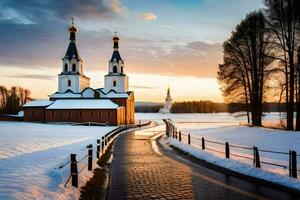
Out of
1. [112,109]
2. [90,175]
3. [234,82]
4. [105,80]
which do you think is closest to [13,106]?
[105,80]

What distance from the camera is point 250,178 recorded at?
1170cm

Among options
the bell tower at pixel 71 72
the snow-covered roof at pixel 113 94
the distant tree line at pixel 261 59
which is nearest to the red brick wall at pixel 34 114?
the bell tower at pixel 71 72

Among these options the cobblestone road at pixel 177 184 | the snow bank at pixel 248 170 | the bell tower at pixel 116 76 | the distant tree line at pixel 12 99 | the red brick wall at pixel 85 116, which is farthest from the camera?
the distant tree line at pixel 12 99

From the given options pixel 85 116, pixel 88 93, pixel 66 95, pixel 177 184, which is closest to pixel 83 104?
pixel 85 116

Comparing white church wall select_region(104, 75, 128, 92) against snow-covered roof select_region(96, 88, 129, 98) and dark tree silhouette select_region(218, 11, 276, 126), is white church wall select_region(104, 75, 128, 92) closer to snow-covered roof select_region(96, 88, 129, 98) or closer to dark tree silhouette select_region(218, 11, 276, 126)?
snow-covered roof select_region(96, 88, 129, 98)

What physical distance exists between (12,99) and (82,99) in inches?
2377

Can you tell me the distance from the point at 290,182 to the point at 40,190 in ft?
23.6

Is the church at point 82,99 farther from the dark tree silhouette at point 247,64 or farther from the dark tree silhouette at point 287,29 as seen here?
the dark tree silhouette at point 287,29

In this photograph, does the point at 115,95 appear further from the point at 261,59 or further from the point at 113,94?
the point at 261,59

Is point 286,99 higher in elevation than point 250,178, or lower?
higher

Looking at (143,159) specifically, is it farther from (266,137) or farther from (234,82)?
(234,82)

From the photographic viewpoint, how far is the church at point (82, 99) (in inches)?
2480

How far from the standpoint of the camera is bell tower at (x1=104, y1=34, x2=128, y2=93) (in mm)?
73062

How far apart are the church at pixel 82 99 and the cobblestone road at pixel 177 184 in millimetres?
48800
